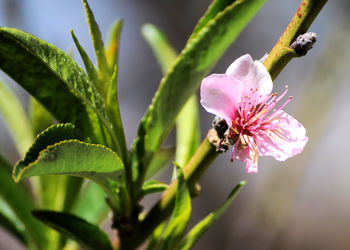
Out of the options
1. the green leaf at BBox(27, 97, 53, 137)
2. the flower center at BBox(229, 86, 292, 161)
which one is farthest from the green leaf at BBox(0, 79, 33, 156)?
the flower center at BBox(229, 86, 292, 161)

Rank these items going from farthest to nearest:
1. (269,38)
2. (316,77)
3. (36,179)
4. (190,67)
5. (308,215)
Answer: (308,215)
(269,38)
(316,77)
(36,179)
(190,67)

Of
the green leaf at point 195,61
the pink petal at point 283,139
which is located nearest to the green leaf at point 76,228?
the green leaf at point 195,61

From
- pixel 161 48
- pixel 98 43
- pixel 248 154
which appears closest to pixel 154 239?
pixel 248 154

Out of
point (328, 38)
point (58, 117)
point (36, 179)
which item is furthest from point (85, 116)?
point (328, 38)

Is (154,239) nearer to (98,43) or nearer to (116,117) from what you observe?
(116,117)

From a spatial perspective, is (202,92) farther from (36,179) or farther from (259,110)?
(36,179)

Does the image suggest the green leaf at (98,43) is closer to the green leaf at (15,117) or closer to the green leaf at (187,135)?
the green leaf at (187,135)
